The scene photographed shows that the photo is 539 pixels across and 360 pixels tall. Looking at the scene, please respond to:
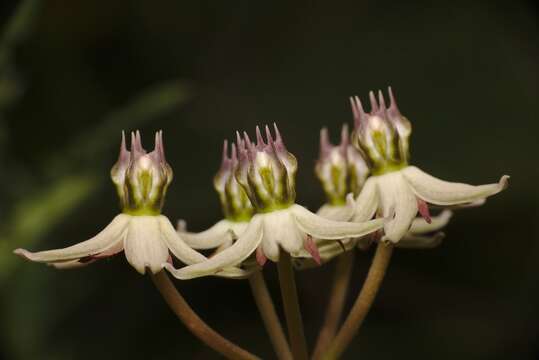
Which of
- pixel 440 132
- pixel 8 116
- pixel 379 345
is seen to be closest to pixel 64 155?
pixel 8 116

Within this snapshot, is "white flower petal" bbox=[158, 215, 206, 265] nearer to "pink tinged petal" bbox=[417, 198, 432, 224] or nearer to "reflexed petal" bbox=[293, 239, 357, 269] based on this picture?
"reflexed petal" bbox=[293, 239, 357, 269]

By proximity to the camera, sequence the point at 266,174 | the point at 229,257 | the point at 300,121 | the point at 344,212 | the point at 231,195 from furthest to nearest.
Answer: the point at 300,121
the point at 231,195
the point at 344,212
the point at 266,174
the point at 229,257

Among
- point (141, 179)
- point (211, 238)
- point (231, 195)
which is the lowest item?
point (211, 238)

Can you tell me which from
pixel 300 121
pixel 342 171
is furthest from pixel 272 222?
pixel 300 121

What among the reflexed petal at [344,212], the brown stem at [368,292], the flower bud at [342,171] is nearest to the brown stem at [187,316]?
the brown stem at [368,292]

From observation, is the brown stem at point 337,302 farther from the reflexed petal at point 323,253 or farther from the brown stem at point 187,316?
the brown stem at point 187,316

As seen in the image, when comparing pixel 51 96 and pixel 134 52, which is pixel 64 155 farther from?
pixel 134 52

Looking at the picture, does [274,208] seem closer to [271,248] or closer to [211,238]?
[271,248]
